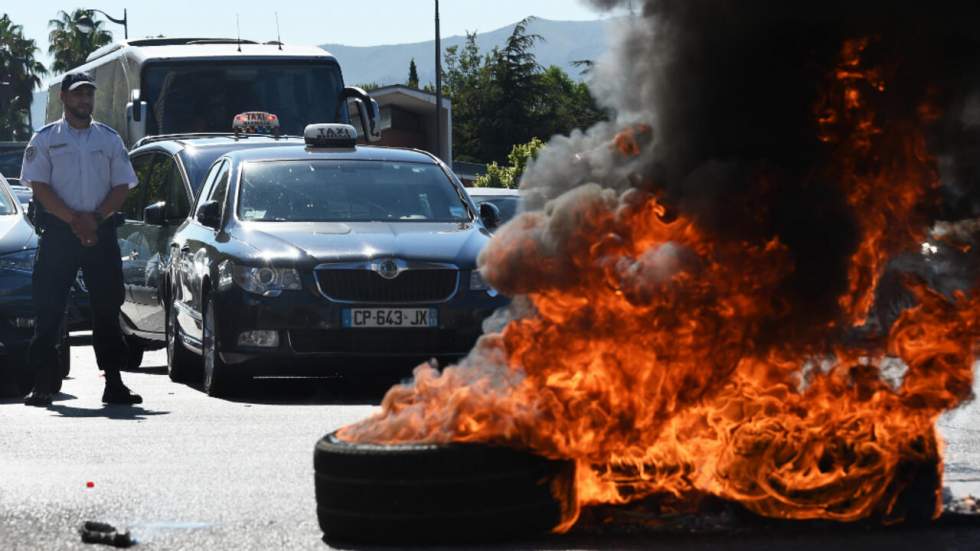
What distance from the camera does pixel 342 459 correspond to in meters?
6.33

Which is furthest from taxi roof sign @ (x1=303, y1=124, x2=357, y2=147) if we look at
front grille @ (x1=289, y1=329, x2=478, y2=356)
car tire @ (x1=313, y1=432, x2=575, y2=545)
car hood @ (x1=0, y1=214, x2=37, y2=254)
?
car tire @ (x1=313, y1=432, x2=575, y2=545)

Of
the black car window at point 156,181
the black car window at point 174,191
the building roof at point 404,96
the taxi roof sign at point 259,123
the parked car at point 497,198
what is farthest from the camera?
the building roof at point 404,96

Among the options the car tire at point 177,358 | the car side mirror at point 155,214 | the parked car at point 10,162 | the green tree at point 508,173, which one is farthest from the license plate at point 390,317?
the green tree at point 508,173

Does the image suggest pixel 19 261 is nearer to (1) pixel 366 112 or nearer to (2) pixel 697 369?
(2) pixel 697 369

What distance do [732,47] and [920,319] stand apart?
1247 millimetres

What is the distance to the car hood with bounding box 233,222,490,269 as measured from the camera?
12.2 meters

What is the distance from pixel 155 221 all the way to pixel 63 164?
2414 mm

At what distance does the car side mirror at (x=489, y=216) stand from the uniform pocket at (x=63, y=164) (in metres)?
3.05

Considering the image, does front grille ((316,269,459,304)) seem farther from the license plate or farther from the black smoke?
the black smoke

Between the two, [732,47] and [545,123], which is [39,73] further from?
[732,47]

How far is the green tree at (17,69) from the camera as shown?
12106 centimetres

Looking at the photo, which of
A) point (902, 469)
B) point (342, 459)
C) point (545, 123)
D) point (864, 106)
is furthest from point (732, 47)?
point (545, 123)

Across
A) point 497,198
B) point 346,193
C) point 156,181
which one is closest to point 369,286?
point 346,193

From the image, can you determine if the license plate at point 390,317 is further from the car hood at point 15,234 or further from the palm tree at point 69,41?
the palm tree at point 69,41
